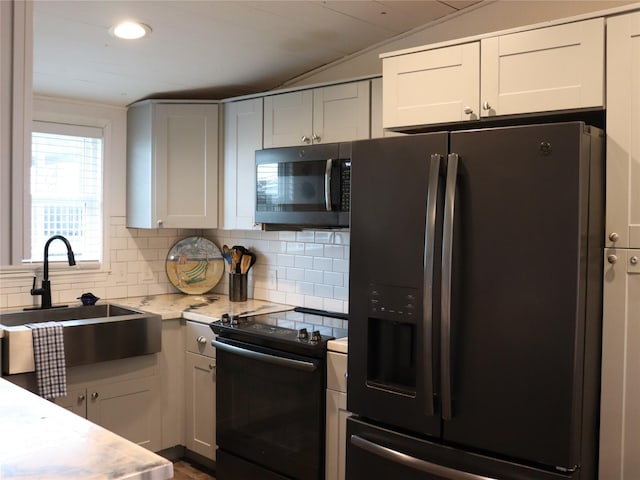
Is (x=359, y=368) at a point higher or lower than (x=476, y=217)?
Result: lower

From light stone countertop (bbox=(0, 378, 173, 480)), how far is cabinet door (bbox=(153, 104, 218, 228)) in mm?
2282

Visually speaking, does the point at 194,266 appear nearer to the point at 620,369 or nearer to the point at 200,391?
the point at 200,391

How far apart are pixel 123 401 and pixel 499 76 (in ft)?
8.08

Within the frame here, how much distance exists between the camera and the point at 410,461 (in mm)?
2100

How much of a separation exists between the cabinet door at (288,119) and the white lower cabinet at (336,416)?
1228 millimetres

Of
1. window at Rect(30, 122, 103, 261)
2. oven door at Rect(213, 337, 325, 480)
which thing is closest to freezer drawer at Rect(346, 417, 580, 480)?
oven door at Rect(213, 337, 325, 480)

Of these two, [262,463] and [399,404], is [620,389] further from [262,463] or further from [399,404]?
[262,463]

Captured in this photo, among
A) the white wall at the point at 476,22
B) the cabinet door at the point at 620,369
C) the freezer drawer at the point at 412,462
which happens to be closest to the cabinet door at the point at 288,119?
the white wall at the point at 476,22

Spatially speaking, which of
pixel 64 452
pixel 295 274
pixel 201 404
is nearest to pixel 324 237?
pixel 295 274

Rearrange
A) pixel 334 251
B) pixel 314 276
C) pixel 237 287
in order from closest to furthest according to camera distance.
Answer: pixel 334 251 → pixel 314 276 → pixel 237 287

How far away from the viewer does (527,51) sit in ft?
6.93

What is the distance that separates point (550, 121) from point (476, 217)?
1.71ft

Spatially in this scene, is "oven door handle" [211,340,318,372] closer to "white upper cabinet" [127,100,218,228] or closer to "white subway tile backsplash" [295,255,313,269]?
"white subway tile backsplash" [295,255,313,269]

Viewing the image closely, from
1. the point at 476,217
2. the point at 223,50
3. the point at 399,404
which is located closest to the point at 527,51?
the point at 476,217
